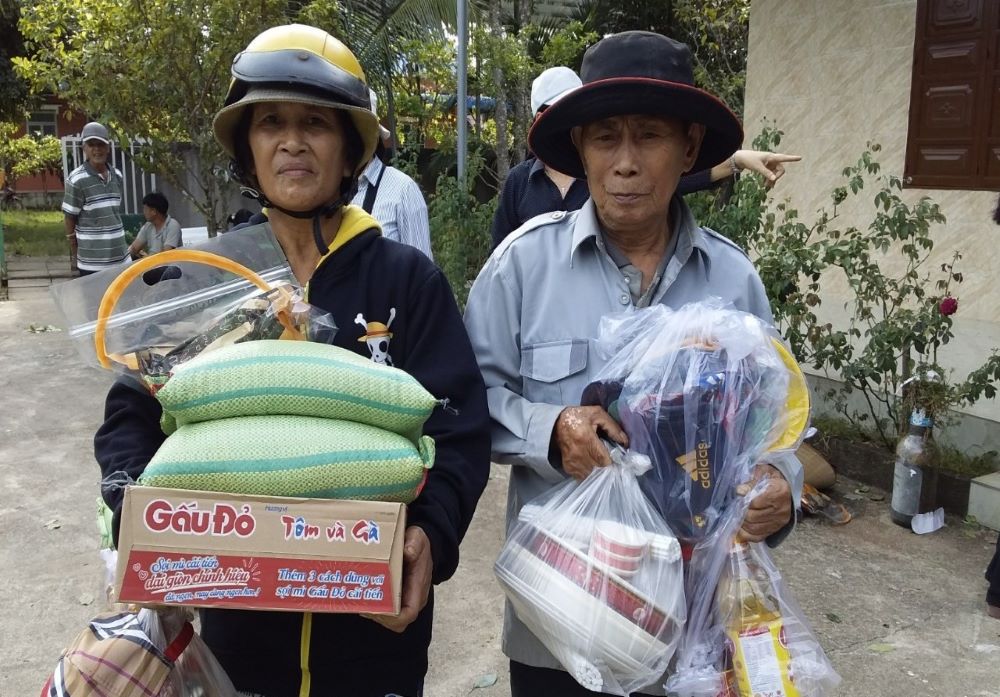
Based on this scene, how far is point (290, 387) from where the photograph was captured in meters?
1.36

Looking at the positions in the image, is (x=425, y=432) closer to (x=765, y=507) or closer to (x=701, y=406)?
(x=701, y=406)

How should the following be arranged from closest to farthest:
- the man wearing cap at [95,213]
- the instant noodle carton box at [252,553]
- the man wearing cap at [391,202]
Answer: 1. the instant noodle carton box at [252,553]
2. the man wearing cap at [391,202]
3. the man wearing cap at [95,213]

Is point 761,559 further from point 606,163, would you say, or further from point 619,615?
point 606,163

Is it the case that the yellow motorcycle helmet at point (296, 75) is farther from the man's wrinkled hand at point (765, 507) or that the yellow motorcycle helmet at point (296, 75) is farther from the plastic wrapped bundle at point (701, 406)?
the man's wrinkled hand at point (765, 507)

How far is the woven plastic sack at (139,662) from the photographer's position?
1401mm

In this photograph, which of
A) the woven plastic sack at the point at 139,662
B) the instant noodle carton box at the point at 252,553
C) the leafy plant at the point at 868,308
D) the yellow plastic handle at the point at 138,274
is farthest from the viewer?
the leafy plant at the point at 868,308

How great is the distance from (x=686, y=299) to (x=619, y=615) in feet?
2.32

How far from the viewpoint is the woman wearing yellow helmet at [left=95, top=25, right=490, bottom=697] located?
1.58 meters

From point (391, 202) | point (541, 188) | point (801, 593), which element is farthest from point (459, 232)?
point (801, 593)

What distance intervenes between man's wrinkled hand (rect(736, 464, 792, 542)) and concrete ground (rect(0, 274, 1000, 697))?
1.81 metres

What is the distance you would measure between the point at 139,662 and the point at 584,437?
841 mm

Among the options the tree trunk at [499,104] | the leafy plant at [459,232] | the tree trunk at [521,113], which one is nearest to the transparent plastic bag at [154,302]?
the leafy plant at [459,232]

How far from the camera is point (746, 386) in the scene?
157cm

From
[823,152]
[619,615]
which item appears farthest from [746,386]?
[823,152]
